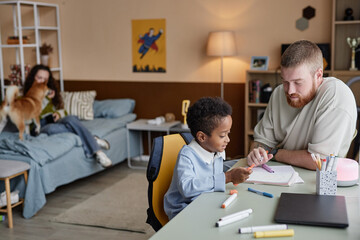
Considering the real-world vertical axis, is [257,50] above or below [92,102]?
above

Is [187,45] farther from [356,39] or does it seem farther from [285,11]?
[356,39]

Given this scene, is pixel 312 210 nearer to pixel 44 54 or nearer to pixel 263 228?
pixel 263 228

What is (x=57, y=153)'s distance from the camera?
12.9 ft

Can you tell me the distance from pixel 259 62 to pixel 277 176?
2.96m

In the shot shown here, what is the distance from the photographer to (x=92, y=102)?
527 centimetres

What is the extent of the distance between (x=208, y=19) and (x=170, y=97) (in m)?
1.01

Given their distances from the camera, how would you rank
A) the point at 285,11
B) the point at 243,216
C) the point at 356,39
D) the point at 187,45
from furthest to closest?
1. the point at 187,45
2. the point at 285,11
3. the point at 356,39
4. the point at 243,216

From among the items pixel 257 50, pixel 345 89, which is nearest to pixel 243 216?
pixel 345 89

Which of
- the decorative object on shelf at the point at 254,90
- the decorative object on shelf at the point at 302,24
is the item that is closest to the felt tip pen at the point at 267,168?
the decorative object on shelf at the point at 254,90

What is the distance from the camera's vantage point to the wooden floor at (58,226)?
3.24 meters

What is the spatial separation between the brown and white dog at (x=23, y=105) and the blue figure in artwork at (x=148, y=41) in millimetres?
1327

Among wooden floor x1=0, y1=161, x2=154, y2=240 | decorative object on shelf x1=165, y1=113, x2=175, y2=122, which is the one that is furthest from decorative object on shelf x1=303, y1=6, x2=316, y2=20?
wooden floor x1=0, y1=161, x2=154, y2=240

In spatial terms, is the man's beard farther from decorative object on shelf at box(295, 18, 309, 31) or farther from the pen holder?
decorative object on shelf at box(295, 18, 309, 31)

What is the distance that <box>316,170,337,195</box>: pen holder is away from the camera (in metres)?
1.64
